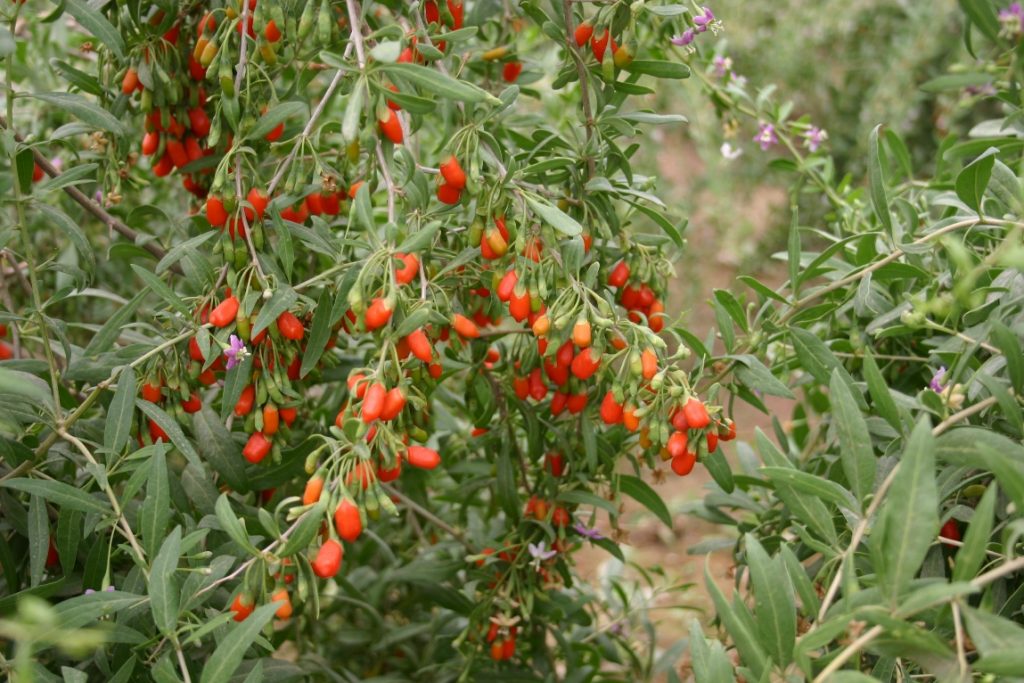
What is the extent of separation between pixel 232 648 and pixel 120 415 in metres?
0.52

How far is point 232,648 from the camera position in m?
1.31

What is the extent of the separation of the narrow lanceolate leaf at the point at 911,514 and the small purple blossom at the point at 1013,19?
5.17ft

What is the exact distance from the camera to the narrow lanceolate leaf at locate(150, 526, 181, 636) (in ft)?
4.60

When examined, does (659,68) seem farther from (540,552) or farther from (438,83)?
(540,552)

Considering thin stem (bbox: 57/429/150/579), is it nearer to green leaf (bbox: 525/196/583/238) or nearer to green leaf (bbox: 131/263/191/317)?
green leaf (bbox: 131/263/191/317)

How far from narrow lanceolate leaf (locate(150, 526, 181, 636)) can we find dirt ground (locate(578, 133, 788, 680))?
1286 mm

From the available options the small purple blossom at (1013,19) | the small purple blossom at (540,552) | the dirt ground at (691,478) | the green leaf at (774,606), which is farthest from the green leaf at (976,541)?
the small purple blossom at (1013,19)

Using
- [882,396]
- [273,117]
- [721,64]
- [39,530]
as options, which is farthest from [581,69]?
[39,530]

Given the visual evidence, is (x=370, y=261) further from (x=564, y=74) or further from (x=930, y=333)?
(x=930, y=333)

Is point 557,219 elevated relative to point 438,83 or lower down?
lower down

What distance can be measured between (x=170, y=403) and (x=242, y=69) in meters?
0.62

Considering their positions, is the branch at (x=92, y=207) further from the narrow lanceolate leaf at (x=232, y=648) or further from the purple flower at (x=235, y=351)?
the narrow lanceolate leaf at (x=232, y=648)

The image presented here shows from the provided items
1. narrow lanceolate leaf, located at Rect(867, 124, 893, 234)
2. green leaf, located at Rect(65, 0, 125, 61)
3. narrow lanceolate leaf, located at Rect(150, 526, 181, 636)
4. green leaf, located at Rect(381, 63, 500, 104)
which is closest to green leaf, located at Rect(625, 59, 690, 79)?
narrow lanceolate leaf, located at Rect(867, 124, 893, 234)

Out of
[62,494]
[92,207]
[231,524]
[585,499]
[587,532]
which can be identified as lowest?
[587,532]
